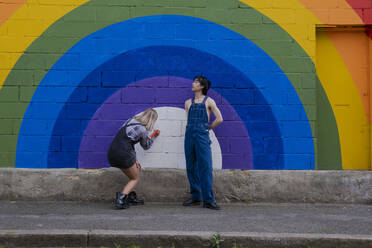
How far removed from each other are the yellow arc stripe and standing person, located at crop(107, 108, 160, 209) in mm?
2164

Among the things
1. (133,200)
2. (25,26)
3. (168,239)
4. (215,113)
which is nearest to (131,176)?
(133,200)

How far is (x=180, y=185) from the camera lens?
585 cm

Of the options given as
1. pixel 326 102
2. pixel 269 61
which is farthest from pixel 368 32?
pixel 269 61

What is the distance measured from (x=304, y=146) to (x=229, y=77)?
1618 millimetres

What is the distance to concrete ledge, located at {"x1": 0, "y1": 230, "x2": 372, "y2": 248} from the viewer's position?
3875 millimetres

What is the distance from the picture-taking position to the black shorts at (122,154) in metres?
5.23

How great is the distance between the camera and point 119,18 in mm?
6027

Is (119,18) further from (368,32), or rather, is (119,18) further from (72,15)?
(368,32)

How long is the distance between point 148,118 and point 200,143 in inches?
33.0

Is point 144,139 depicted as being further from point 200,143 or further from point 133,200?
point 133,200

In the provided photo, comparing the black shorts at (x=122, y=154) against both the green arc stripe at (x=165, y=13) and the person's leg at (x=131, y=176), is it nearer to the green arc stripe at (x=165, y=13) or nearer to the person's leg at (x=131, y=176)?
the person's leg at (x=131, y=176)

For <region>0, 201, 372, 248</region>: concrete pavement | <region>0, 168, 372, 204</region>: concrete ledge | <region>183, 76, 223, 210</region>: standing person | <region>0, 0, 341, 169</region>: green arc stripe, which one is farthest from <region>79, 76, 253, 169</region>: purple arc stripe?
<region>0, 0, 341, 169</region>: green arc stripe

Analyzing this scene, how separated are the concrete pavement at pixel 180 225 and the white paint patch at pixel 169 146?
0.66 meters

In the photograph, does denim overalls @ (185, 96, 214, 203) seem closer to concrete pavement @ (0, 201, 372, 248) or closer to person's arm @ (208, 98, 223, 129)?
person's arm @ (208, 98, 223, 129)
